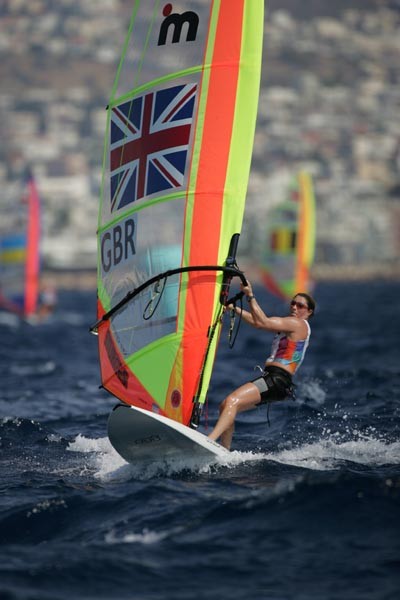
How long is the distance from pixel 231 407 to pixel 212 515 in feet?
4.25

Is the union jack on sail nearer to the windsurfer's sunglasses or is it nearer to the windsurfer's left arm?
the windsurfer's left arm

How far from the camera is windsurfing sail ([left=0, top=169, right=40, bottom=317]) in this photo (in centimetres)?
3014

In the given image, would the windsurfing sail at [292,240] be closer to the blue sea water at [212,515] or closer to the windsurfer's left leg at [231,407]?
the blue sea water at [212,515]

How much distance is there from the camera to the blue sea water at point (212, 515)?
580 centimetres

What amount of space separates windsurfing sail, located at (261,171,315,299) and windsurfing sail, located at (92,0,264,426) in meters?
24.1

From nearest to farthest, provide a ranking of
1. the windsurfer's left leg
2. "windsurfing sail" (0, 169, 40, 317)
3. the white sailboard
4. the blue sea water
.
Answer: the blue sea water < the white sailboard < the windsurfer's left leg < "windsurfing sail" (0, 169, 40, 317)

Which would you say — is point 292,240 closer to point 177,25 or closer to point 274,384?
point 177,25

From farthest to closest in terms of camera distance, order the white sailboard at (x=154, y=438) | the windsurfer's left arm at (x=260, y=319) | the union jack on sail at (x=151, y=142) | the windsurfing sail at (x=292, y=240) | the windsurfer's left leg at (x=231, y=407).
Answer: the windsurfing sail at (x=292, y=240), the union jack on sail at (x=151, y=142), the windsurfer's left leg at (x=231, y=407), the windsurfer's left arm at (x=260, y=319), the white sailboard at (x=154, y=438)

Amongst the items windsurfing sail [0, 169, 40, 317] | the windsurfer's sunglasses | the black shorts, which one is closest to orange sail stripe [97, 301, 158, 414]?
the black shorts

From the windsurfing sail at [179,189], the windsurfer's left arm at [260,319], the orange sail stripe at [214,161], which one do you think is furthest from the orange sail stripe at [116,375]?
the windsurfer's left arm at [260,319]

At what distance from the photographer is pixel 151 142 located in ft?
27.3

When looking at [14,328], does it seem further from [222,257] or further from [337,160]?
[337,160]

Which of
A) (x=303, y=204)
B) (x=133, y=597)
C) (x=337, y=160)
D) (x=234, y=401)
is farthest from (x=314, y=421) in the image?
(x=337, y=160)

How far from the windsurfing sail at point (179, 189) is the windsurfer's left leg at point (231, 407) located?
234mm
